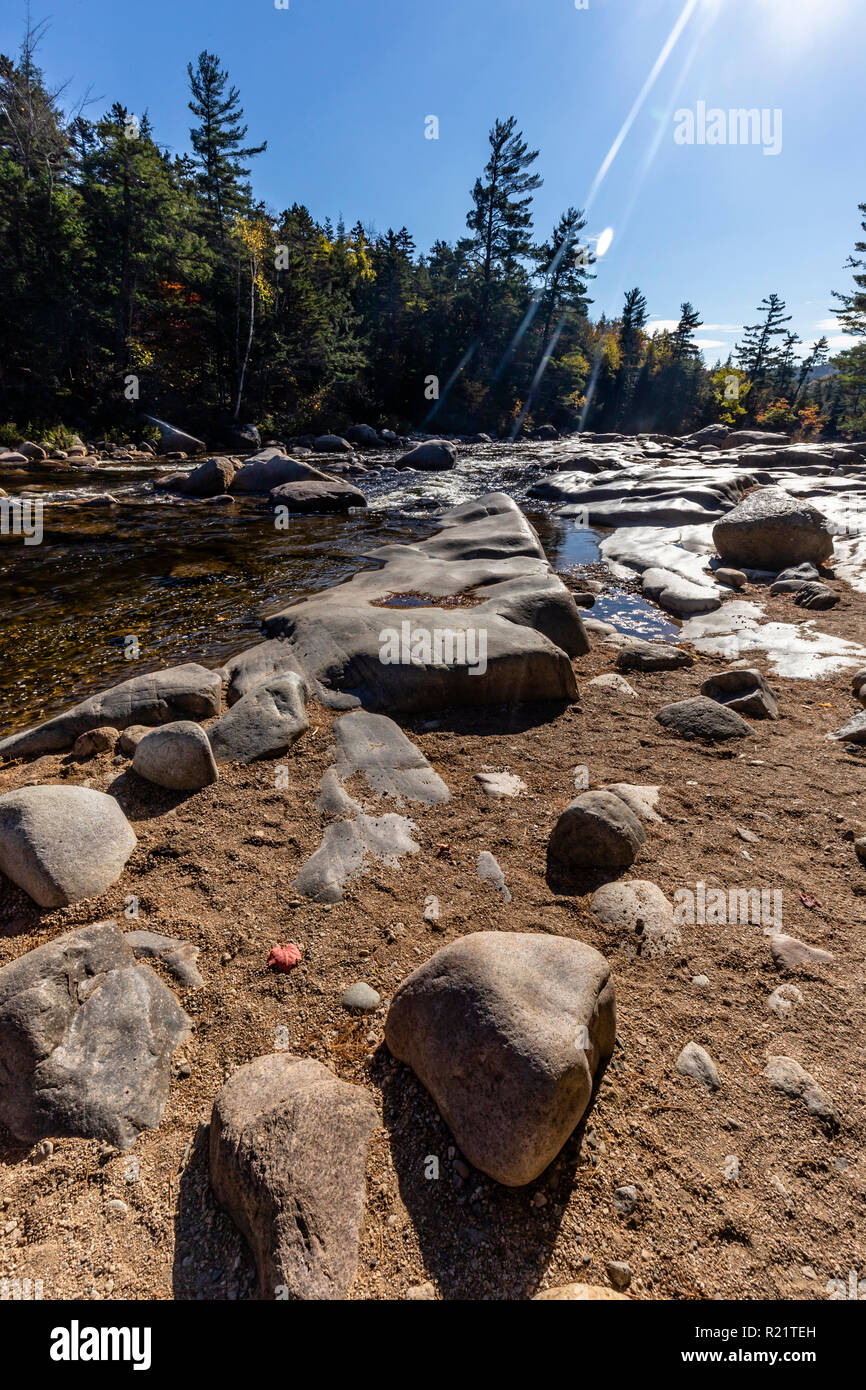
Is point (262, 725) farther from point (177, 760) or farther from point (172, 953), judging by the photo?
point (172, 953)

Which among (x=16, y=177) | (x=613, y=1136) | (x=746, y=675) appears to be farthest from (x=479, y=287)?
(x=613, y=1136)

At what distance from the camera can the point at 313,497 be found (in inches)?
527

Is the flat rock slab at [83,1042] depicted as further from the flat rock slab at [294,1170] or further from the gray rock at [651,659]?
the gray rock at [651,659]

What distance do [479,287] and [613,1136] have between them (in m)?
51.6

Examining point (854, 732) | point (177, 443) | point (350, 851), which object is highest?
point (177, 443)

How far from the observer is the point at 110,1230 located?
1629 millimetres

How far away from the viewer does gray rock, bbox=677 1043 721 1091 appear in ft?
6.68

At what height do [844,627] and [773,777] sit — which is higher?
[844,627]

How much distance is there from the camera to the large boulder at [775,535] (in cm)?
851

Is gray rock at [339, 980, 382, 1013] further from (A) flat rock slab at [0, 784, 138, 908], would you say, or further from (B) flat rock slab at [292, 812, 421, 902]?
(A) flat rock slab at [0, 784, 138, 908]

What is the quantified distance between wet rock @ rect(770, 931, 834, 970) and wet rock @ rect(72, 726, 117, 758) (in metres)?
4.02

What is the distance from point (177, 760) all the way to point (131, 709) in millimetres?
1059

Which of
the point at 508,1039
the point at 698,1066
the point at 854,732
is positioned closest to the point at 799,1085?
the point at 698,1066
